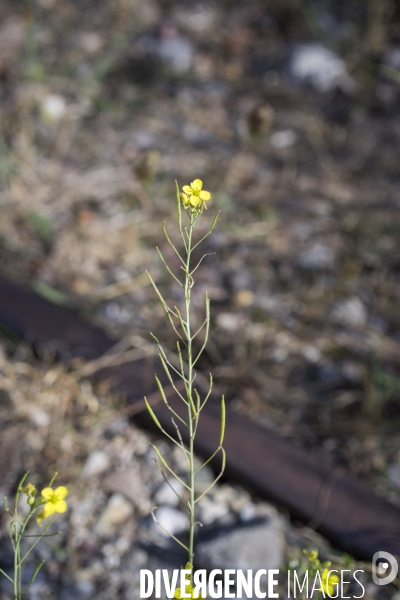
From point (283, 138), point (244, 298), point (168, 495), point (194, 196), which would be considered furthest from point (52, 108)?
point (194, 196)

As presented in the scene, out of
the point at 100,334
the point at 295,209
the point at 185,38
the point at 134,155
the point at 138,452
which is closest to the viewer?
the point at 138,452

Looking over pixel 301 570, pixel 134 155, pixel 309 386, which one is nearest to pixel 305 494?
pixel 301 570

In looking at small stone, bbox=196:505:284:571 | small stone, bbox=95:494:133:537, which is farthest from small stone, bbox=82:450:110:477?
small stone, bbox=196:505:284:571

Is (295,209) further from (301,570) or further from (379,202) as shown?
(301,570)

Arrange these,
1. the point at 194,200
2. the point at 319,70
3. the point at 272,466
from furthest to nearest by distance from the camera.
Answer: the point at 319,70 → the point at 272,466 → the point at 194,200

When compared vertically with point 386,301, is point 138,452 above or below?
below

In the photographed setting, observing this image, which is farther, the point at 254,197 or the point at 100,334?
the point at 254,197

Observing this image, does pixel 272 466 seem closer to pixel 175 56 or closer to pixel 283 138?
pixel 283 138

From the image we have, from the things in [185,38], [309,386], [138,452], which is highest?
[185,38]
